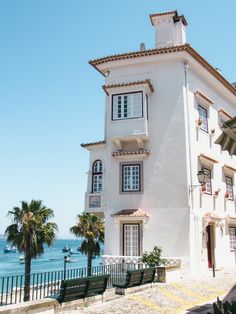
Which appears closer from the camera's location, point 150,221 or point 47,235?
point 150,221

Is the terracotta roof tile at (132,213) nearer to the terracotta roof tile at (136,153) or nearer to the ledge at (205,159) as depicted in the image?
the terracotta roof tile at (136,153)

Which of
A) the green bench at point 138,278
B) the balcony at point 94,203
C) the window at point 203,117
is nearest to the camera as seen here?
the green bench at point 138,278

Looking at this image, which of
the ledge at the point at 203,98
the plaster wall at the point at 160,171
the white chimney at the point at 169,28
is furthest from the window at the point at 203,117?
the white chimney at the point at 169,28

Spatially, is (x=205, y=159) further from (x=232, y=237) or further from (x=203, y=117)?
(x=232, y=237)

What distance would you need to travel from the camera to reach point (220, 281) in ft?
55.4

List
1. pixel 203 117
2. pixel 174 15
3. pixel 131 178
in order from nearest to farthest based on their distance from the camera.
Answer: pixel 131 178, pixel 203 117, pixel 174 15

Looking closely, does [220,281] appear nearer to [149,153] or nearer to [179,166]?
[179,166]

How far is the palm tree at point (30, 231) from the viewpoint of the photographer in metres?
23.4

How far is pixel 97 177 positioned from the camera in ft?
73.4

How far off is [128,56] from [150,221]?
9.82 m

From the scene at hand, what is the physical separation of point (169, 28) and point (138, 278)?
1650cm

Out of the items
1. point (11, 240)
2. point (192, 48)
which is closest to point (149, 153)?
point (192, 48)

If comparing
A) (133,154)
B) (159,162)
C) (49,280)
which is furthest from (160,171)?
(49,280)

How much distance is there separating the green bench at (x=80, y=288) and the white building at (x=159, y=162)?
8.00m
